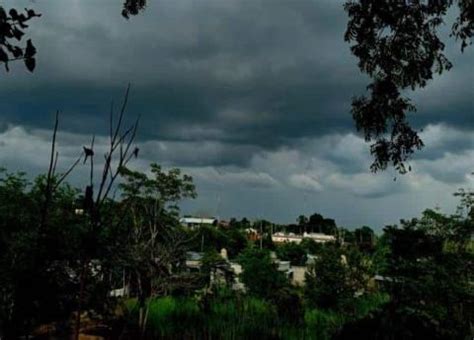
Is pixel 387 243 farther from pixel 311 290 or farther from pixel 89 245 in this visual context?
pixel 89 245

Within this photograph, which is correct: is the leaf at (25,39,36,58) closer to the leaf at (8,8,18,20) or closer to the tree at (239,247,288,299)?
the leaf at (8,8,18,20)

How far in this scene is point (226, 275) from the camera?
1595cm

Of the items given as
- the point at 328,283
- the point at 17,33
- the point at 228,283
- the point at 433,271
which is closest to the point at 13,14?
the point at 17,33

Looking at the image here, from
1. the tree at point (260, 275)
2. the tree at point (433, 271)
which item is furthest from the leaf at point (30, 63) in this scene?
the tree at point (260, 275)

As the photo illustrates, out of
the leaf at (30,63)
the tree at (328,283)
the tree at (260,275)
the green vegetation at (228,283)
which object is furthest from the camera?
the tree at (260,275)

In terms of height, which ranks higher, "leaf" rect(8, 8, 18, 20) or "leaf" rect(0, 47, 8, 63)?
"leaf" rect(8, 8, 18, 20)

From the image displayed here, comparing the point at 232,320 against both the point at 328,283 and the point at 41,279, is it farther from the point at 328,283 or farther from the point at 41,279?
the point at 41,279

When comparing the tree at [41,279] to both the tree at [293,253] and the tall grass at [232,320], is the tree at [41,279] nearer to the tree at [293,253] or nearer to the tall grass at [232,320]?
the tall grass at [232,320]

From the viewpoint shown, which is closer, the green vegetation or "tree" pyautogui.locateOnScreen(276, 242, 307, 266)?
the green vegetation

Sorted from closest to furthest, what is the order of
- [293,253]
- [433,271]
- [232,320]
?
[232,320] < [433,271] < [293,253]

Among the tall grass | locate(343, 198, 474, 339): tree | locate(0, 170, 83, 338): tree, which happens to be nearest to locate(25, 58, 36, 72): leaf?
locate(0, 170, 83, 338): tree

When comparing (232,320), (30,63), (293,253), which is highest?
(293,253)

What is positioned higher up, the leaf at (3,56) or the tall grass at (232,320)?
the leaf at (3,56)

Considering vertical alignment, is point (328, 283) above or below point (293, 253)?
below
